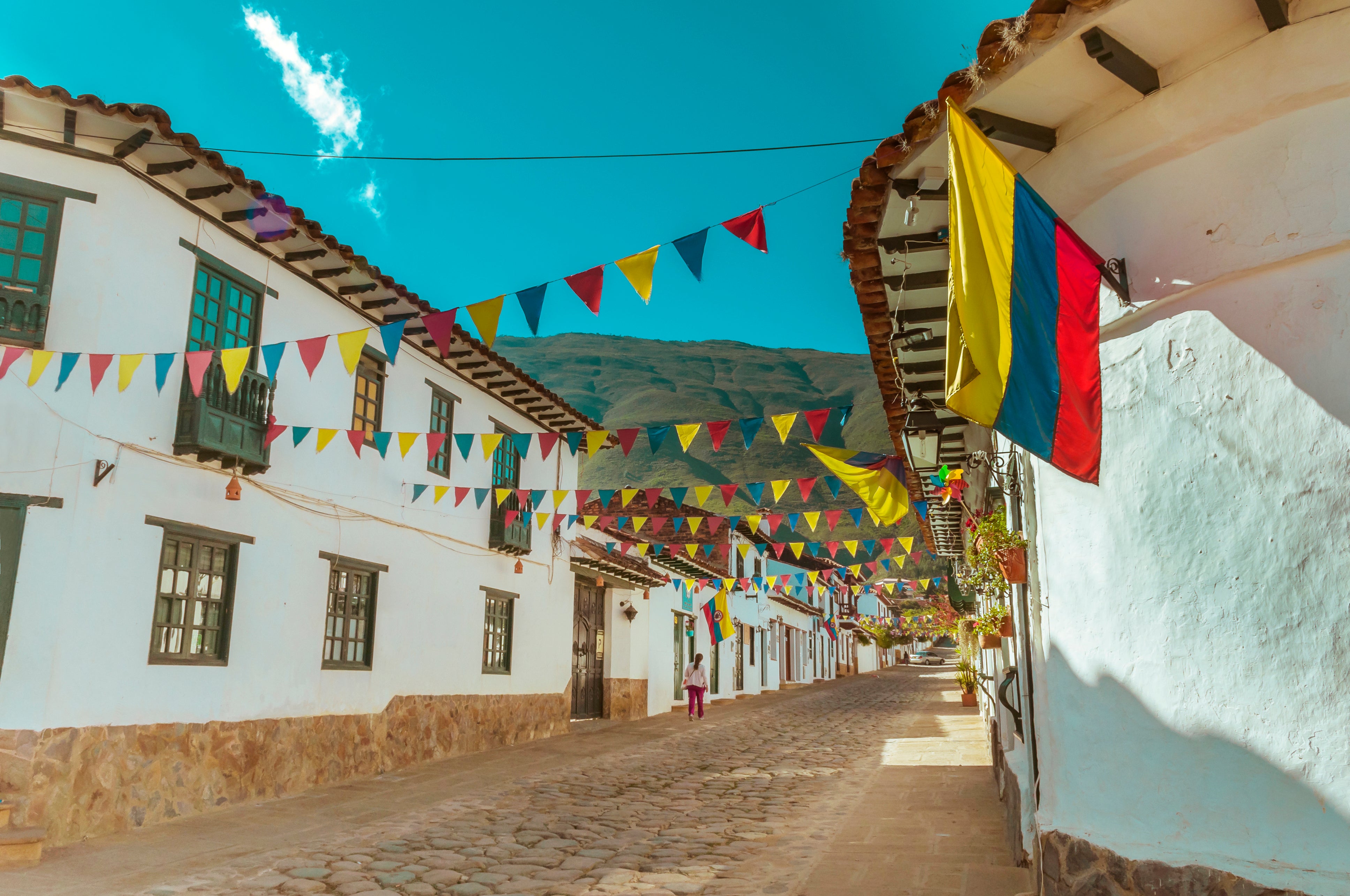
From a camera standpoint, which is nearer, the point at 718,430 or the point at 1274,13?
the point at 1274,13

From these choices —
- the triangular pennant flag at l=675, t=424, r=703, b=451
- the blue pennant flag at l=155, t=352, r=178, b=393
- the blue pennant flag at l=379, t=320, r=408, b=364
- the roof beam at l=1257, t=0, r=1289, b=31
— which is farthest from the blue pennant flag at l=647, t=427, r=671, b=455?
the roof beam at l=1257, t=0, r=1289, b=31

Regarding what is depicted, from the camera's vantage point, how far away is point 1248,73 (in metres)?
4.11

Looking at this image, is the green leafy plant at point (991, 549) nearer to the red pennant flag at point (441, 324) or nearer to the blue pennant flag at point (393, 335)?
the red pennant flag at point (441, 324)

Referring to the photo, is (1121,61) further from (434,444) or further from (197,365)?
(434,444)

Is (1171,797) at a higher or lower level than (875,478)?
lower

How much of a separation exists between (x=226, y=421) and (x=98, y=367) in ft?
4.54

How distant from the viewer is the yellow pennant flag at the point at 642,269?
641cm

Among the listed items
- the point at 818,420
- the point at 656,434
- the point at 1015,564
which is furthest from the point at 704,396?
the point at 1015,564

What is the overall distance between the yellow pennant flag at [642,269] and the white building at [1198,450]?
204cm

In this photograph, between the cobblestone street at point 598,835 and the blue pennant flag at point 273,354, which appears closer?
the cobblestone street at point 598,835

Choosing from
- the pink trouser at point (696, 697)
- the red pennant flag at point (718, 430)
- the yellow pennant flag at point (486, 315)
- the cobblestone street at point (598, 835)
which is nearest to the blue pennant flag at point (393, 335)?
the yellow pennant flag at point (486, 315)

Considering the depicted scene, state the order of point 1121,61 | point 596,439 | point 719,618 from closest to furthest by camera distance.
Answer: point 1121,61, point 596,439, point 719,618

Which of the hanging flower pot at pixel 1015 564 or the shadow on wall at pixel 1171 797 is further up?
the hanging flower pot at pixel 1015 564

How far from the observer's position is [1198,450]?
163 inches
